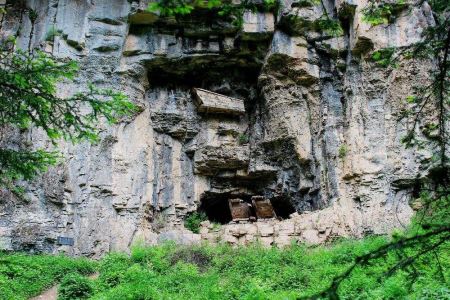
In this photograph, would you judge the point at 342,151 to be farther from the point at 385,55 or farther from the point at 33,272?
the point at 385,55

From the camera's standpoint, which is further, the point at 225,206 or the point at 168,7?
the point at 225,206

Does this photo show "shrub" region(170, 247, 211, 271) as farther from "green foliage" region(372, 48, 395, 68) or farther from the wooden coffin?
"green foliage" region(372, 48, 395, 68)

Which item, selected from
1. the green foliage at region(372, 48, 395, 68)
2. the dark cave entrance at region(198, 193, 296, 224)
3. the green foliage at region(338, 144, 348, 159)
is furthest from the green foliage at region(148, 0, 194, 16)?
the dark cave entrance at region(198, 193, 296, 224)

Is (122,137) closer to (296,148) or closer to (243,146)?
(243,146)

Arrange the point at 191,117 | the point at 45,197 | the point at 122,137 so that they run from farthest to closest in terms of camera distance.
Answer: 1. the point at 191,117
2. the point at 122,137
3. the point at 45,197

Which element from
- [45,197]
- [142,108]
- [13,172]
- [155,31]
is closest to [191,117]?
[142,108]

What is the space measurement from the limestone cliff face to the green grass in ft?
5.48

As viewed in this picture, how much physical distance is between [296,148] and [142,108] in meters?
5.66

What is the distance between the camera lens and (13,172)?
294 inches

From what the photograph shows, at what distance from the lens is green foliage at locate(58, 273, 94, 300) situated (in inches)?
398

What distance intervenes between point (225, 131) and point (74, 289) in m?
9.83

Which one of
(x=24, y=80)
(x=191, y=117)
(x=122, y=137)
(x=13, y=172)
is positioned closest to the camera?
(x=24, y=80)

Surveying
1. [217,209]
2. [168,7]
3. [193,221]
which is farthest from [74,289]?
[217,209]

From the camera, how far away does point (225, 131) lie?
18781mm
